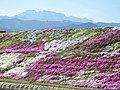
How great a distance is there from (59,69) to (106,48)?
482 inches

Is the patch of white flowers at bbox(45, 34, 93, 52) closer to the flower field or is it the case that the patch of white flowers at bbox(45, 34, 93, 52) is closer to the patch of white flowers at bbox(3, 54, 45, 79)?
the flower field

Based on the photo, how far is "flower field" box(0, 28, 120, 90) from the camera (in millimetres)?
59625

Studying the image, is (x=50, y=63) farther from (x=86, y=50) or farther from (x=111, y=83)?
(x=111, y=83)

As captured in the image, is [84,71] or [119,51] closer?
[84,71]

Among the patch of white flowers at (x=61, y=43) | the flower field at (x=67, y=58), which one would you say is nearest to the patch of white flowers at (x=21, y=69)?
the flower field at (x=67, y=58)

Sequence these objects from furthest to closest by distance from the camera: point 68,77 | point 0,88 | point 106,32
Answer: point 106,32
point 68,77
point 0,88

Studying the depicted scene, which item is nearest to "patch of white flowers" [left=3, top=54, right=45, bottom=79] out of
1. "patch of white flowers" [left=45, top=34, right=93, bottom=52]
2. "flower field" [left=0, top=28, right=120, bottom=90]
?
"flower field" [left=0, top=28, right=120, bottom=90]

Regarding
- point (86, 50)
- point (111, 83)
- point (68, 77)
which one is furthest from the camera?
point (86, 50)

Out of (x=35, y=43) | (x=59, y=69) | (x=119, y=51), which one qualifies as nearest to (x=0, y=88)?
(x=59, y=69)

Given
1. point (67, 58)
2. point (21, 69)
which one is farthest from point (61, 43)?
point (21, 69)

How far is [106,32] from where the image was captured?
85125mm

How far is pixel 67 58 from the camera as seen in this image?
72.7 metres

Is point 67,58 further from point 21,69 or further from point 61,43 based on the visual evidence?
point 61,43

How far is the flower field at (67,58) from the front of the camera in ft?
196
